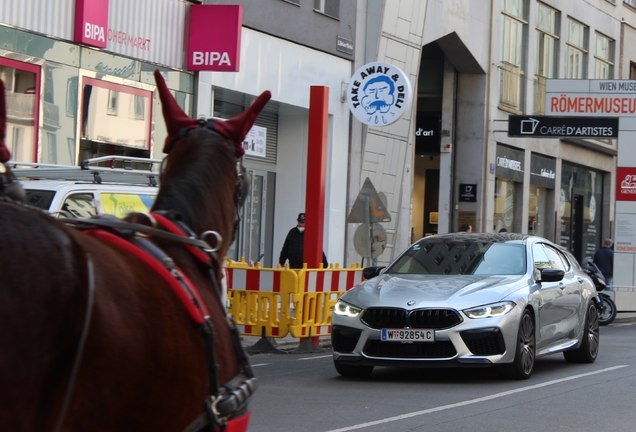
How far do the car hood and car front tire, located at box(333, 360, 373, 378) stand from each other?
2.23ft

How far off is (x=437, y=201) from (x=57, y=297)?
1267 inches

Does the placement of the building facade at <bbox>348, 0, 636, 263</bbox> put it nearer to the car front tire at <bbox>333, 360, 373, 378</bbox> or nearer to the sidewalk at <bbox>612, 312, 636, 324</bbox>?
the sidewalk at <bbox>612, 312, 636, 324</bbox>

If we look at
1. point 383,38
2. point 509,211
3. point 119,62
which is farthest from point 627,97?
point 119,62

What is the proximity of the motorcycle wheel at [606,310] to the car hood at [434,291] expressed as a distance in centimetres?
1135

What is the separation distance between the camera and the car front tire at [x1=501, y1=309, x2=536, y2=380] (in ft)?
36.6

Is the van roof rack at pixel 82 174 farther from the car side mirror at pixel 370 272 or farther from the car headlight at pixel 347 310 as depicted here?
the car side mirror at pixel 370 272

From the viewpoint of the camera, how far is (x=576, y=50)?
1553 inches

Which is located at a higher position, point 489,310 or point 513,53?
point 513,53

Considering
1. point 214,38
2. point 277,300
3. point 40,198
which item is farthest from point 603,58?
point 40,198

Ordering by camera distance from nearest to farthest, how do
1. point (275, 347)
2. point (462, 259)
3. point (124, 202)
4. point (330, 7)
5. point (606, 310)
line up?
1. point (124, 202)
2. point (462, 259)
3. point (275, 347)
4. point (606, 310)
5. point (330, 7)

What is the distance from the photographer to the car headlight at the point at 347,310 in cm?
1130

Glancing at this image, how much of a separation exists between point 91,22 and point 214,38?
119 inches

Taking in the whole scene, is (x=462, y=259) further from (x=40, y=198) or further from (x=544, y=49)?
(x=544, y=49)

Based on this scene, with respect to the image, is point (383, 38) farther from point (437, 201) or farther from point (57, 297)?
point (57, 297)
